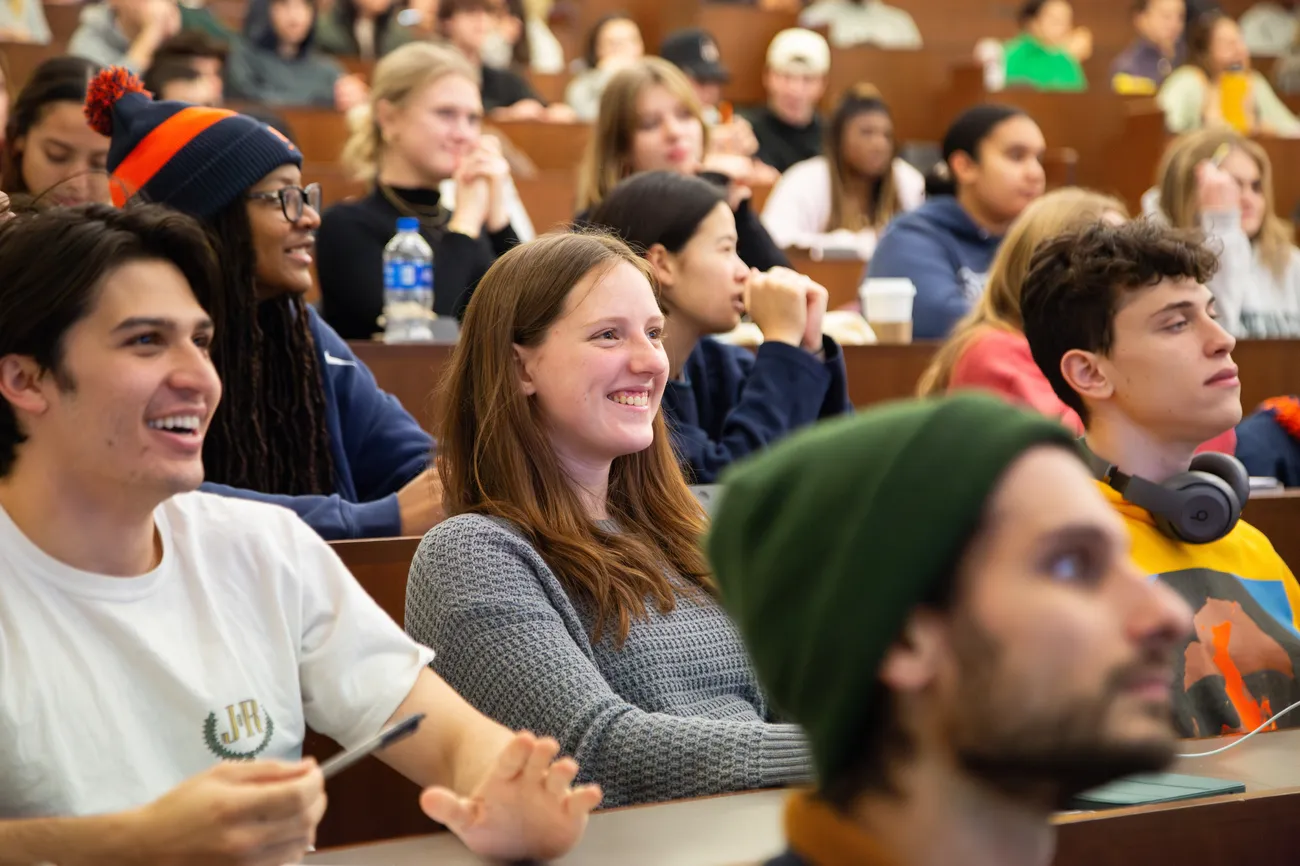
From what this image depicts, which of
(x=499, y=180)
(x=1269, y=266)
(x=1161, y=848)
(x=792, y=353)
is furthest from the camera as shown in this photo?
(x=1269, y=266)

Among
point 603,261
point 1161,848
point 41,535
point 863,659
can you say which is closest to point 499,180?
point 603,261

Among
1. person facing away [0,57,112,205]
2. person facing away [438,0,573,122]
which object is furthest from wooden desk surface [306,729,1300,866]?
person facing away [438,0,573,122]

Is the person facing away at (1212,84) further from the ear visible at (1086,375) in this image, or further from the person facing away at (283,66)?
the ear visible at (1086,375)

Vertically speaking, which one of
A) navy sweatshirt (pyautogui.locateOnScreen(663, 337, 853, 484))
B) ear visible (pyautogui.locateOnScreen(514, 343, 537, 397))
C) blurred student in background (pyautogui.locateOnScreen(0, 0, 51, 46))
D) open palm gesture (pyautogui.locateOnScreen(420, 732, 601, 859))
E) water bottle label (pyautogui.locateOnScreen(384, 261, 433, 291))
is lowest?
open palm gesture (pyautogui.locateOnScreen(420, 732, 601, 859))

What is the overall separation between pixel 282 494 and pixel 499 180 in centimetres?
142

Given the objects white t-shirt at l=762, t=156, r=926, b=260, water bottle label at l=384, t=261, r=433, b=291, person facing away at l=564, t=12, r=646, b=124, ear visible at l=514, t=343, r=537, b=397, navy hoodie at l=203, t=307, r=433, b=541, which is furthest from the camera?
person facing away at l=564, t=12, r=646, b=124

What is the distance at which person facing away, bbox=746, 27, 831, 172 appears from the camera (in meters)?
5.75

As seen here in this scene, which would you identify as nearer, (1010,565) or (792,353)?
(1010,565)

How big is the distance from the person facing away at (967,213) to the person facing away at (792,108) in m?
1.62

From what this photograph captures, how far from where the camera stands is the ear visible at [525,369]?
1.78 metres

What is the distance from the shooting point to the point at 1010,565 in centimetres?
75

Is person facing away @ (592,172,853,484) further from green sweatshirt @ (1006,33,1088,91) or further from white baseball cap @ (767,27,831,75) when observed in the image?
green sweatshirt @ (1006,33,1088,91)

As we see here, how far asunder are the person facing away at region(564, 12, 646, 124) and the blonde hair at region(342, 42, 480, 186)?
7.19 ft

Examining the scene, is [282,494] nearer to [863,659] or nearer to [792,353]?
[792,353]
